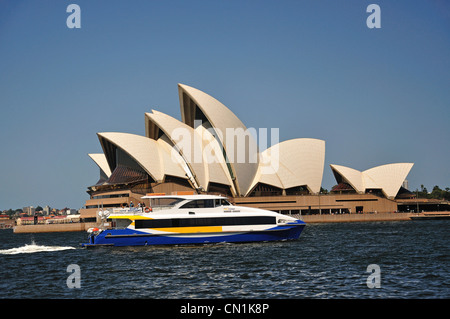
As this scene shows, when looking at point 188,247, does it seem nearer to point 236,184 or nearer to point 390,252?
point 390,252

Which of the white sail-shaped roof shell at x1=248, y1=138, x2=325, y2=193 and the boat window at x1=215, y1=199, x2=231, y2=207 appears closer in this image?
the boat window at x1=215, y1=199, x2=231, y2=207

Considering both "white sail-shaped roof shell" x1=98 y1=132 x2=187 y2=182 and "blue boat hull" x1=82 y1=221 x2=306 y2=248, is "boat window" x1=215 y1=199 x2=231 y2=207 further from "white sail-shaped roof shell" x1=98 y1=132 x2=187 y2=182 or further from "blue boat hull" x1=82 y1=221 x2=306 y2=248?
"white sail-shaped roof shell" x1=98 y1=132 x2=187 y2=182

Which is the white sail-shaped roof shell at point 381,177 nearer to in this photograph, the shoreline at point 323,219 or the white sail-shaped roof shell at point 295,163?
the white sail-shaped roof shell at point 295,163

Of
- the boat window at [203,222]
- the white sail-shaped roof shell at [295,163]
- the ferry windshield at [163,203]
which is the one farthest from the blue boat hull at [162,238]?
the white sail-shaped roof shell at [295,163]

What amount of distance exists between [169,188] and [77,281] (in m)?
59.9

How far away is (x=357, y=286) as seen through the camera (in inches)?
743

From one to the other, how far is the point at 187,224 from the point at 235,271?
11405 mm

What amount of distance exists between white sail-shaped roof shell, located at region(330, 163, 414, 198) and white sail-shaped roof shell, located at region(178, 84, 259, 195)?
19.4 m

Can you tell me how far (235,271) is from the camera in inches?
917

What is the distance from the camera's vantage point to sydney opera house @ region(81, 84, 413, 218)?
7969 cm

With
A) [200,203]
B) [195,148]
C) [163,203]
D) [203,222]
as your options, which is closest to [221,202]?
[200,203]

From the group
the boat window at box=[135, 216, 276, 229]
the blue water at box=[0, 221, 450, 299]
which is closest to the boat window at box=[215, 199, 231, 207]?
the boat window at box=[135, 216, 276, 229]

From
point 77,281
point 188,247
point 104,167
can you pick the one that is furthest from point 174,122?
Result: point 77,281

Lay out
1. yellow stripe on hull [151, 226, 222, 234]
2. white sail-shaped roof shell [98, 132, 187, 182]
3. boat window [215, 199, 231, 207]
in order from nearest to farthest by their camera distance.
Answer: yellow stripe on hull [151, 226, 222, 234] < boat window [215, 199, 231, 207] < white sail-shaped roof shell [98, 132, 187, 182]
